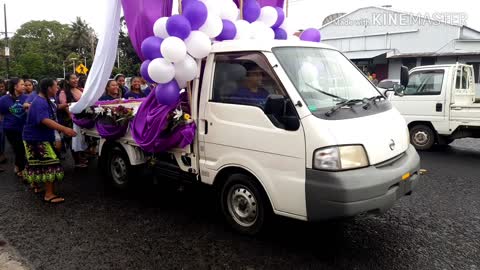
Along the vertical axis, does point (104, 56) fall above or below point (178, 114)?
above

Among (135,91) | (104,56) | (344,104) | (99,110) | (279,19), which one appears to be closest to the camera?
(344,104)

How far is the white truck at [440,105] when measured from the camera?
7.66m

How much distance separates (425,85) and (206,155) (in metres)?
6.05

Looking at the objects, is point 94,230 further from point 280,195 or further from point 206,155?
point 280,195

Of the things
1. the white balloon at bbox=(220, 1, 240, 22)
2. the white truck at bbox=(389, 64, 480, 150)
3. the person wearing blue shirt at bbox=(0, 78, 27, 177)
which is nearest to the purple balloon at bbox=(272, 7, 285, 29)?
the white balloon at bbox=(220, 1, 240, 22)

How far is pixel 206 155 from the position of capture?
4168mm

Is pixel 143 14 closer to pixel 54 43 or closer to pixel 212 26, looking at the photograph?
pixel 212 26

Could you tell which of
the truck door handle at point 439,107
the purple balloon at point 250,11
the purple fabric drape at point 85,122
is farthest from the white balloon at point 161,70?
the truck door handle at point 439,107

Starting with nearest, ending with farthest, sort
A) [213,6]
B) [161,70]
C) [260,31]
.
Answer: [161,70]
[213,6]
[260,31]

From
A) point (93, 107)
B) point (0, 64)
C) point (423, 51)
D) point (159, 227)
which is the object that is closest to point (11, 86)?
point (93, 107)

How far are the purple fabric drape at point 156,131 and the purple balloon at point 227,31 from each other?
0.96 metres

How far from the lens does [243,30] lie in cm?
466

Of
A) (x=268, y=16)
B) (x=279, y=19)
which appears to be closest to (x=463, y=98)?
(x=279, y=19)

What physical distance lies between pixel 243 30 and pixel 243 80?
42.3 inches
